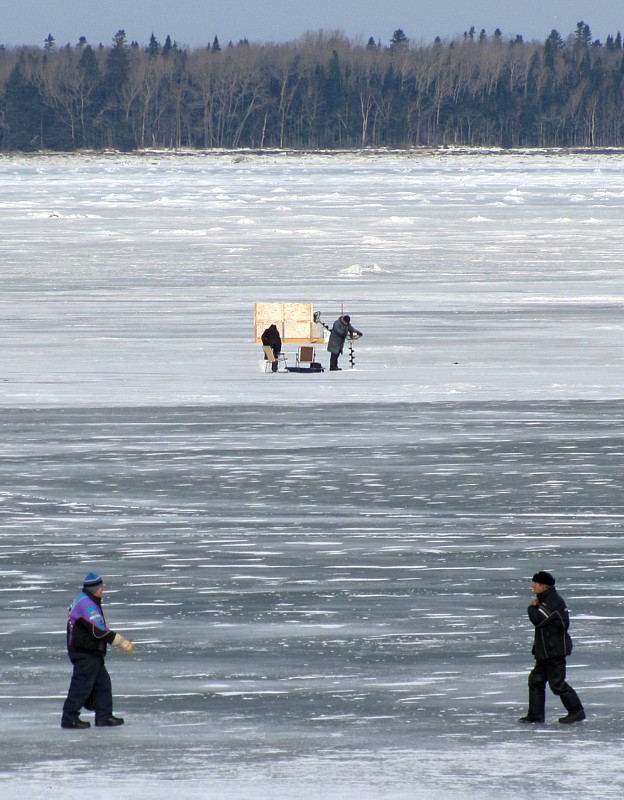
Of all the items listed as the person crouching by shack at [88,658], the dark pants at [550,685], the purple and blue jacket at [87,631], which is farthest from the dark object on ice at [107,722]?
the dark pants at [550,685]

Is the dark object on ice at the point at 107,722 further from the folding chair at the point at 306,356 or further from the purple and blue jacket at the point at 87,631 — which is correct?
the folding chair at the point at 306,356

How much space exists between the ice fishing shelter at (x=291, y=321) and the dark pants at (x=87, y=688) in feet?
60.3

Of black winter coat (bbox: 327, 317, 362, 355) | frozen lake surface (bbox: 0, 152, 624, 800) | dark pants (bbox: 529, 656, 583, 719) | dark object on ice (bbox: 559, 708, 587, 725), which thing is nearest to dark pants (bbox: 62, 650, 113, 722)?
frozen lake surface (bbox: 0, 152, 624, 800)

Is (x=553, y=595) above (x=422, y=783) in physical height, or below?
above

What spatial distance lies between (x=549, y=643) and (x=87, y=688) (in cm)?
235

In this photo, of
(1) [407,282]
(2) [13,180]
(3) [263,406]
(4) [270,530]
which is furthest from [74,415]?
(2) [13,180]

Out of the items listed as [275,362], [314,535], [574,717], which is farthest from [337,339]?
[574,717]

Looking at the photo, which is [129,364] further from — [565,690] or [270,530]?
[565,690]

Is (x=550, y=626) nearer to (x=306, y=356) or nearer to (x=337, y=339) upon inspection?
(x=337, y=339)

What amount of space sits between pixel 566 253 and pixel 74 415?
27.9m

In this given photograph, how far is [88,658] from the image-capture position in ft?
27.8

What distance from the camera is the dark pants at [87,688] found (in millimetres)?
8477

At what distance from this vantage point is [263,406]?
67.6ft

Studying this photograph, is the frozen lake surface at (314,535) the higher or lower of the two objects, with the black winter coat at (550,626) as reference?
lower
